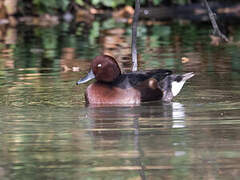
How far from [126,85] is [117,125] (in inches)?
54.7

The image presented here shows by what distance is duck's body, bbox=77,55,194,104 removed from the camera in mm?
7996

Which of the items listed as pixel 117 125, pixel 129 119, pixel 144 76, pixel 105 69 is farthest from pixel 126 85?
pixel 117 125

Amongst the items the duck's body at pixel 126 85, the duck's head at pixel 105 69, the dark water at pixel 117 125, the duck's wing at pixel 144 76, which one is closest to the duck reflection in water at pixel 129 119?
the dark water at pixel 117 125

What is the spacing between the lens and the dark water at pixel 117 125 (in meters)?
5.16

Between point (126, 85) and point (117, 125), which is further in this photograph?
point (126, 85)

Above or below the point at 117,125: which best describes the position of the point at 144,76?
above

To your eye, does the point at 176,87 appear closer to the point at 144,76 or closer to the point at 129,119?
the point at 144,76

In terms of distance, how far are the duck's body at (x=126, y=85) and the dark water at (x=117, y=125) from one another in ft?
0.56

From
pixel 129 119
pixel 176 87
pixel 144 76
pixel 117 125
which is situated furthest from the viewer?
pixel 176 87

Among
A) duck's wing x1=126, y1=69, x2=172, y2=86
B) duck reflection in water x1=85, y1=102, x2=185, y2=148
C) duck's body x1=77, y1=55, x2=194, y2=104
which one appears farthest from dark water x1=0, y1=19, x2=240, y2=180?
duck's wing x1=126, y1=69, x2=172, y2=86

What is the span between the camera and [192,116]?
7113mm

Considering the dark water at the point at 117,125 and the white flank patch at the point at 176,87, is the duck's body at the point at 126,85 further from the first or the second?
the dark water at the point at 117,125

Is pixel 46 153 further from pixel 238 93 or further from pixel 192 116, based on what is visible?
pixel 238 93

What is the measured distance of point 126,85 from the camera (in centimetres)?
807
